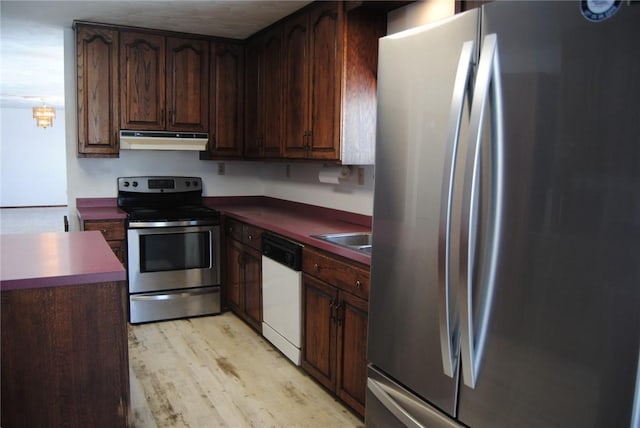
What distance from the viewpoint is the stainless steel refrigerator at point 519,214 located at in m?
1.13

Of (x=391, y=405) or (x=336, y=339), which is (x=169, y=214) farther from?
(x=391, y=405)

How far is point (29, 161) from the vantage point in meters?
11.6

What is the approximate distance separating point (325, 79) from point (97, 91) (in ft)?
6.37

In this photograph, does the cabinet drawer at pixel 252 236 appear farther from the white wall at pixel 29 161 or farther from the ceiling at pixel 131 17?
the white wall at pixel 29 161

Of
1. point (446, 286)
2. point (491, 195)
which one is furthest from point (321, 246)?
point (491, 195)

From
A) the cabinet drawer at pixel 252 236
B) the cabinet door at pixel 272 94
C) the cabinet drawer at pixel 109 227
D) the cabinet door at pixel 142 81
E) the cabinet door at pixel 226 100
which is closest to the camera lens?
the cabinet drawer at pixel 252 236

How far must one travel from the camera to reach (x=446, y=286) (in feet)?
4.96

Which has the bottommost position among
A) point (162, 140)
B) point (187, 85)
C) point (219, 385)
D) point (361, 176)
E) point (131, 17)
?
point (219, 385)

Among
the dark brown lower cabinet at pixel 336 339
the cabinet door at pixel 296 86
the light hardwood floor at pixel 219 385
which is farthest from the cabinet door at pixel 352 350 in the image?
the cabinet door at pixel 296 86

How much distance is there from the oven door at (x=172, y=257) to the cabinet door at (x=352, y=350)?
1.83m

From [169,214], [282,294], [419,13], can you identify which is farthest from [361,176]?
[169,214]

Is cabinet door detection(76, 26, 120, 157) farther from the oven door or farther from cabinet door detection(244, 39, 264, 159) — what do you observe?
cabinet door detection(244, 39, 264, 159)

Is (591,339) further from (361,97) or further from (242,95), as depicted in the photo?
(242,95)

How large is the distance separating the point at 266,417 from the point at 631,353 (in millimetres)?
1912
